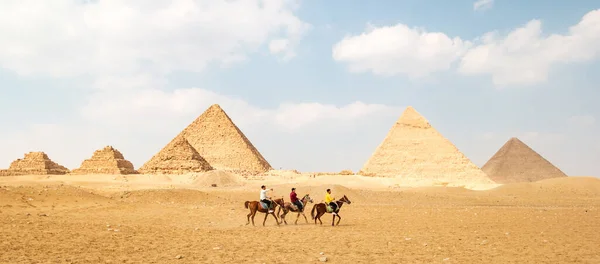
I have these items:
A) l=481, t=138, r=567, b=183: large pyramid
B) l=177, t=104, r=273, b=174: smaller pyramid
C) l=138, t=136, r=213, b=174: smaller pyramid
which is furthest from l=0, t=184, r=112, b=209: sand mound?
l=481, t=138, r=567, b=183: large pyramid

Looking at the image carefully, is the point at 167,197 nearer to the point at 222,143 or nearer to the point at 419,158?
the point at 419,158

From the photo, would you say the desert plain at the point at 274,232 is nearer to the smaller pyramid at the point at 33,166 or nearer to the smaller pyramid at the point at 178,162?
the smaller pyramid at the point at 178,162

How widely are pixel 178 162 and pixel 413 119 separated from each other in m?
35.1

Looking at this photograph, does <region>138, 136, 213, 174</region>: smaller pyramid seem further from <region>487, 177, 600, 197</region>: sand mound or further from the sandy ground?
the sandy ground

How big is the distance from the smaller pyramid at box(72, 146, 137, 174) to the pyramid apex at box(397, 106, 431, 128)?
1512 inches

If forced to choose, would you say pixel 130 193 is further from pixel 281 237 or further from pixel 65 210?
pixel 281 237

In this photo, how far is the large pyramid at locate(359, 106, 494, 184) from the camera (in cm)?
6956

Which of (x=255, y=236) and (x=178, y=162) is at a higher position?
(x=178, y=162)

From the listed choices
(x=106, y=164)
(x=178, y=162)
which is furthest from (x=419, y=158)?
(x=106, y=164)

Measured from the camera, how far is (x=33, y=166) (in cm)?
6072

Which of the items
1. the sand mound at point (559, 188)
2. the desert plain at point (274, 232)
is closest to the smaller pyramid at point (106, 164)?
the desert plain at point (274, 232)

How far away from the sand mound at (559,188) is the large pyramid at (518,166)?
4457 centimetres

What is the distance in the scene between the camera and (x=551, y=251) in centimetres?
999

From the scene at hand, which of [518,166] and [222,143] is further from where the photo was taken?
[518,166]
